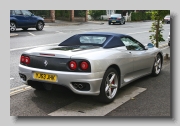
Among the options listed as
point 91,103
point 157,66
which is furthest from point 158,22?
point 91,103

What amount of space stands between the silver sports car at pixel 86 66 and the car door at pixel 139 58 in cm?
3

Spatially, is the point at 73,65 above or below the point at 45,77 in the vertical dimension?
above

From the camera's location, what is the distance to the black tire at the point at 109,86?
4.42m

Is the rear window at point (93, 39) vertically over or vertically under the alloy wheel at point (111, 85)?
over

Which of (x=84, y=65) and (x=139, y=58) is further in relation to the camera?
(x=139, y=58)

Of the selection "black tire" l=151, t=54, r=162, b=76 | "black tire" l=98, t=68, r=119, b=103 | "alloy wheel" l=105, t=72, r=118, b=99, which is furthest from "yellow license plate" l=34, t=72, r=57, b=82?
"black tire" l=151, t=54, r=162, b=76

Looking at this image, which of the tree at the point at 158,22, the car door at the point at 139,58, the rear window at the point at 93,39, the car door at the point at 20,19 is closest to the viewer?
the rear window at the point at 93,39

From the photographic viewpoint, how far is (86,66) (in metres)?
4.16

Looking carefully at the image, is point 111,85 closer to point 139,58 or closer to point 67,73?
point 67,73

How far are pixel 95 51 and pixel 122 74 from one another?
0.81 m

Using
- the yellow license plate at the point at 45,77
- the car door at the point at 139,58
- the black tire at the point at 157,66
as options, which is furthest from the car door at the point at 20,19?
the yellow license plate at the point at 45,77

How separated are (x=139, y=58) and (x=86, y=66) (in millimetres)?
1871

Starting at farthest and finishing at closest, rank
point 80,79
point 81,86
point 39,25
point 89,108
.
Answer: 1. point 39,25
2. point 89,108
3. point 81,86
4. point 80,79

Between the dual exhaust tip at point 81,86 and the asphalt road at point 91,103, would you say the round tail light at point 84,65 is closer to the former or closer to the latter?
the dual exhaust tip at point 81,86
